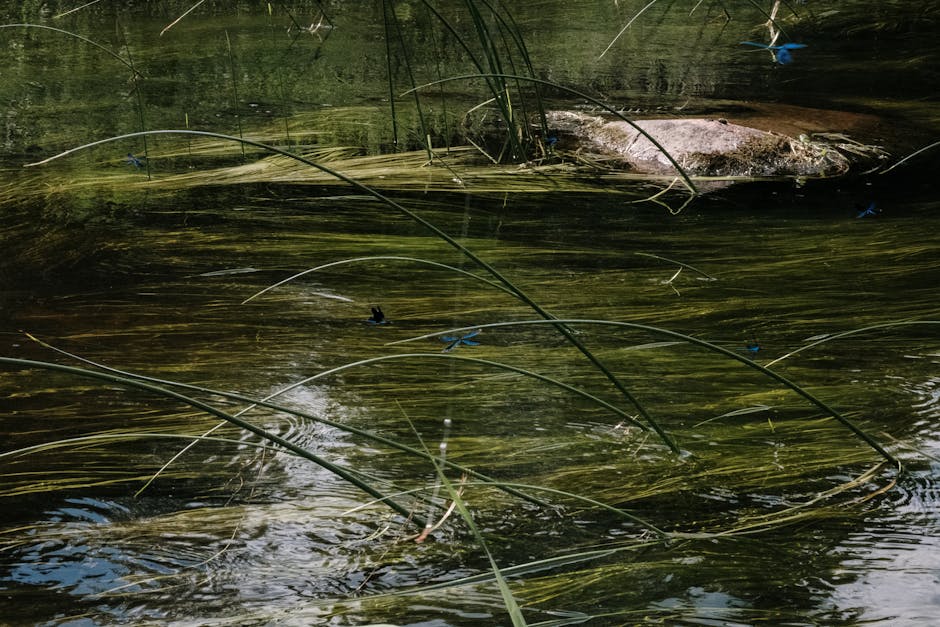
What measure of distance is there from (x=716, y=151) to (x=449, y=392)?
1.88 m

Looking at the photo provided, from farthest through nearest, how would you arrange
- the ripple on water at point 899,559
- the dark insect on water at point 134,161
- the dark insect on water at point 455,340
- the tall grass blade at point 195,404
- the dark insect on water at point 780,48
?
the dark insect on water at point 134,161 < the dark insect on water at point 455,340 < the dark insect on water at point 780,48 < the ripple on water at point 899,559 < the tall grass blade at point 195,404

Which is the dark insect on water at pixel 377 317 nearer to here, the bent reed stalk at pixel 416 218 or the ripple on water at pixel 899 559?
the bent reed stalk at pixel 416 218

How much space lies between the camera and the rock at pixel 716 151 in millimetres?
3227

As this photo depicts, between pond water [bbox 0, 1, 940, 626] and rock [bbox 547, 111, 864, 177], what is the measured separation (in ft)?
0.55

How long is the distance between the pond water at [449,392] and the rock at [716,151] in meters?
0.17

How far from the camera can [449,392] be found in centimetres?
177

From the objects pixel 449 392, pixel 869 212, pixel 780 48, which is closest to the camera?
pixel 780 48

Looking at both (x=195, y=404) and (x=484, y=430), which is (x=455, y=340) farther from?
(x=195, y=404)

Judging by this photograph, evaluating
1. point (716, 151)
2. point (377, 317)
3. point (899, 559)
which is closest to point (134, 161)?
point (377, 317)

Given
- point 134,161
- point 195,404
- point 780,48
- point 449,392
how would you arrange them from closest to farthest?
1. point 195,404
2. point 780,48
3. point 449,392
4. point 134,161

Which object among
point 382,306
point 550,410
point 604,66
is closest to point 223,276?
point 382,306

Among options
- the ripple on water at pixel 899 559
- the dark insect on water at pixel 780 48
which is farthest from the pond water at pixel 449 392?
the dark insect on water at pixel 780 48

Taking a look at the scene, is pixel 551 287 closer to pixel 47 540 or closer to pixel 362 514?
pixel 362 514

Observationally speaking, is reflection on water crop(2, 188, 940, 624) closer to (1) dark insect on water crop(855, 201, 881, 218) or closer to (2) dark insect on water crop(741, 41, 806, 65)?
(1) dark insect on water crop(855, 201, 881, 218)
